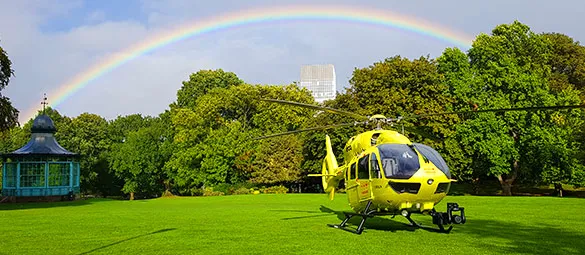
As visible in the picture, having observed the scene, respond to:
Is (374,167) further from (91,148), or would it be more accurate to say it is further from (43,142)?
(91,148)

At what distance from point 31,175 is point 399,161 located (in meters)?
36.9

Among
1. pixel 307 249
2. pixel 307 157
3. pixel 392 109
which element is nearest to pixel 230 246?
pixel 307 249

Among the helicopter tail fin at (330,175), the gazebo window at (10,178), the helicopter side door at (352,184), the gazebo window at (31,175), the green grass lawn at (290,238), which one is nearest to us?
the green grass lawn at (290,238)

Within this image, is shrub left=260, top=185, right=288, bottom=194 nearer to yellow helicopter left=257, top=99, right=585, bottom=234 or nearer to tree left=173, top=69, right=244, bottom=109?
tree left=173, top=69, right=244, bottom=109

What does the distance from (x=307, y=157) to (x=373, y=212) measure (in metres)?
33.9

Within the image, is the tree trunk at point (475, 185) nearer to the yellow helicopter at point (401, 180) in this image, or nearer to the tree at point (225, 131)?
the tree at point (225, 131)

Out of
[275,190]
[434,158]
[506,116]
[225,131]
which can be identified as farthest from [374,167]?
[225,131]

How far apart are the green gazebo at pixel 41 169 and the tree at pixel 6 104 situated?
12411 millimetres

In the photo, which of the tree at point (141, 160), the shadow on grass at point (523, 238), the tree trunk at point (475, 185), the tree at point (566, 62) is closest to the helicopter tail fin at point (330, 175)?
the shadow on grass at point (523, 238)

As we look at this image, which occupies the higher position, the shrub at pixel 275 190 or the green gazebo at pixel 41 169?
the green gazebo at pixel 41 169

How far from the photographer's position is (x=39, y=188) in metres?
39.1

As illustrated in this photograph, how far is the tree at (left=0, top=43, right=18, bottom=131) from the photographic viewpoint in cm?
2739

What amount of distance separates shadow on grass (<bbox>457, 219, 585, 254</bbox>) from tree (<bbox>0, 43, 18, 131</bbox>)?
2509 cm

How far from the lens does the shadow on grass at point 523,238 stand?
10172mm
